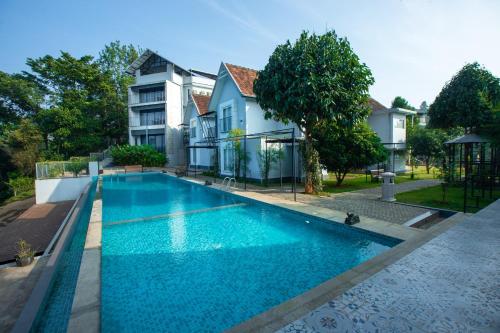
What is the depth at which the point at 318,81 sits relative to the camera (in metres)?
10.5

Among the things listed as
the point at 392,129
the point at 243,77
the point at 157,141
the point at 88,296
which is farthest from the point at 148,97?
the point at 88,296

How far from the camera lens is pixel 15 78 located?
1310 inches

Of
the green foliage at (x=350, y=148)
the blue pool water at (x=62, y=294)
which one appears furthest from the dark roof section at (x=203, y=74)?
the blue pool water at (x=62, y=294)

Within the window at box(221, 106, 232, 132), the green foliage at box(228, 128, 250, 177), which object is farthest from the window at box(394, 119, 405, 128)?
the window at box(221, 106, 232, 132)

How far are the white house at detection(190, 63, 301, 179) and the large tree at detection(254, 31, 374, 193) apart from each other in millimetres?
4971

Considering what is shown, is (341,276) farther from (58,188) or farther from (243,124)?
(58,188)

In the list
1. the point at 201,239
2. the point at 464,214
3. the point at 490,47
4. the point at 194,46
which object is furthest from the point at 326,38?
the point at 201,239

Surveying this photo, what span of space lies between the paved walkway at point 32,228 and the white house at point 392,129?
75.7ft

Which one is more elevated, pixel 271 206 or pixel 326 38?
pixel 326 38

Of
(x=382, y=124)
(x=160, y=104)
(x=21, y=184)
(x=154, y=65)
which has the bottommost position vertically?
(x=21, y=184)

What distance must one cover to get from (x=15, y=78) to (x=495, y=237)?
4792cm

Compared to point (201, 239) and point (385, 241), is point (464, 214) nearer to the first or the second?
point (385, 241)

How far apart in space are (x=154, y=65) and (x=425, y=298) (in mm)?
41589

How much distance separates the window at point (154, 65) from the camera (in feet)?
121
